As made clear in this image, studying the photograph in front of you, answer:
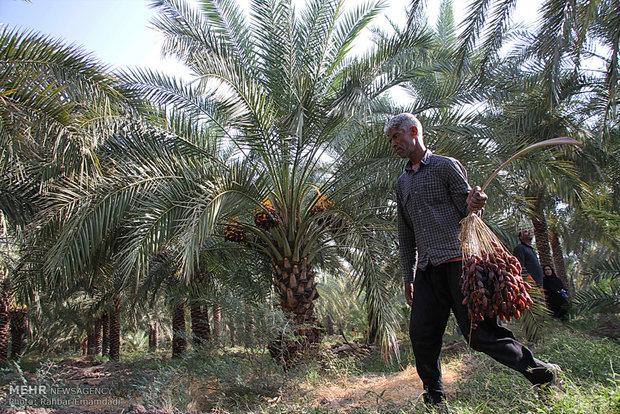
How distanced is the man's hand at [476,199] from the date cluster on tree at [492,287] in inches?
11.5

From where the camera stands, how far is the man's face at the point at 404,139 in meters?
3.26

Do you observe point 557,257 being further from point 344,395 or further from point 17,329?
point 17,329

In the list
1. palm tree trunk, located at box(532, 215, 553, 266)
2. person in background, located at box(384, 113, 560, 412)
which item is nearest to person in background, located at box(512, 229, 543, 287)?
person in background, located at box(384, 113, 560, 412)

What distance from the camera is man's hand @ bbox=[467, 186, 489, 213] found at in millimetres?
2670

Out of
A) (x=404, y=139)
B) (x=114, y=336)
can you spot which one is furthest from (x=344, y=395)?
(x=114, y=336)

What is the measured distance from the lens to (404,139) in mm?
3256

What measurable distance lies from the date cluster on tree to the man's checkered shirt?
429 mm

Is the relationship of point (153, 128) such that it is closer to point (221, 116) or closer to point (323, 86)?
point (221, 116)

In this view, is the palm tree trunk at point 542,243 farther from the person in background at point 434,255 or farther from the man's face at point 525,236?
the person in background at point 434,255

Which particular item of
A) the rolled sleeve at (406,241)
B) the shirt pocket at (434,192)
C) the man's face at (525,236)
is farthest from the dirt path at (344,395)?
the man's face at (525,236)

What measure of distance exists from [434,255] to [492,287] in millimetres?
576

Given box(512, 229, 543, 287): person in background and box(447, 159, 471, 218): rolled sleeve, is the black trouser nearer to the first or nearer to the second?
box(447, 159, 471, 218): rolled sleeve

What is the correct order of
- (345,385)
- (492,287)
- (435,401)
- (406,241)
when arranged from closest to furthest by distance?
(492,287) < (435,401) < (406,241) < (345,385)

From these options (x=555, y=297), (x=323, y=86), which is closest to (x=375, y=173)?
(x=323, y=86)
